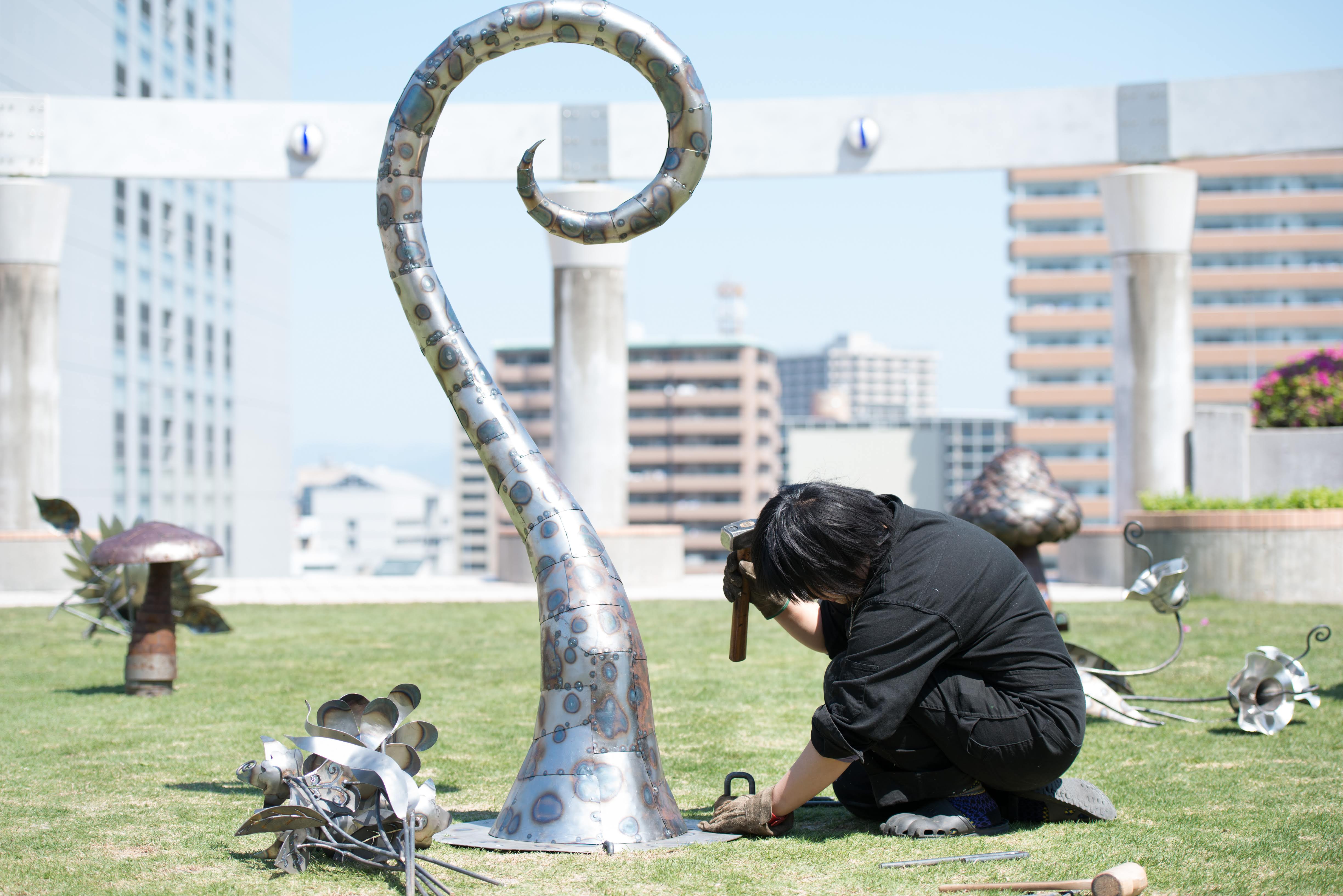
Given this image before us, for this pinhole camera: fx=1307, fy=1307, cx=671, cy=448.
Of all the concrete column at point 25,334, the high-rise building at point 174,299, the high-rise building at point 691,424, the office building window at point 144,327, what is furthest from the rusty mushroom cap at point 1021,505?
the high-rise building at point 691,424

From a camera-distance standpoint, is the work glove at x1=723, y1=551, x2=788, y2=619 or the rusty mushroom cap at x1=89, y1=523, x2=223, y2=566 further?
the rusty mushroom cap at x1=89, y1=523, x2=223, y2=566

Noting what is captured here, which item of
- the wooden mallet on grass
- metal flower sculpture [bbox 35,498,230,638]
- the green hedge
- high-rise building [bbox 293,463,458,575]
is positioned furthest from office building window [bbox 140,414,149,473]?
high-rise building [bbox 293,463,458,575]

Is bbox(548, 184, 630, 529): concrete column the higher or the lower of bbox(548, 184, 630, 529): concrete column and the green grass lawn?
the higher

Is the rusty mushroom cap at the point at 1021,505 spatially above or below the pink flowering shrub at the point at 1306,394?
below

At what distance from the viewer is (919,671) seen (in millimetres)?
3061

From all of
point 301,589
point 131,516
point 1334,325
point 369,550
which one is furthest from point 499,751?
point 369,550

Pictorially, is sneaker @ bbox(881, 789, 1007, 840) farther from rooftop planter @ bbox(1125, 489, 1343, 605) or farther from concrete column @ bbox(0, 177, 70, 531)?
concrete column @ bbox(0, 177, 70, 531)

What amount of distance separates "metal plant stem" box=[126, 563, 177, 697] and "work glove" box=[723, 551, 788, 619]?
3560 millimetres

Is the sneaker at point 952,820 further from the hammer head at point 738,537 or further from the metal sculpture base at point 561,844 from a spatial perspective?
the hammer head at point 738,537

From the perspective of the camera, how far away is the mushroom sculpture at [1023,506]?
7.43m

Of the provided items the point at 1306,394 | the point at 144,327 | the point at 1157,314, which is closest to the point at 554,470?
the point at 1306,394

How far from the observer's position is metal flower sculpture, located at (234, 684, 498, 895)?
9.95 feet

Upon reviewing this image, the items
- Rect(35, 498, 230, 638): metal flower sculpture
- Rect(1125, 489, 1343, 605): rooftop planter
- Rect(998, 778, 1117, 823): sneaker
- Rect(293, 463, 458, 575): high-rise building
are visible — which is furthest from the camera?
Rect(293, 463, 458, 575): high-rise building

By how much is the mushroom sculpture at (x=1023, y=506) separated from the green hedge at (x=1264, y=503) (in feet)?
12.9
